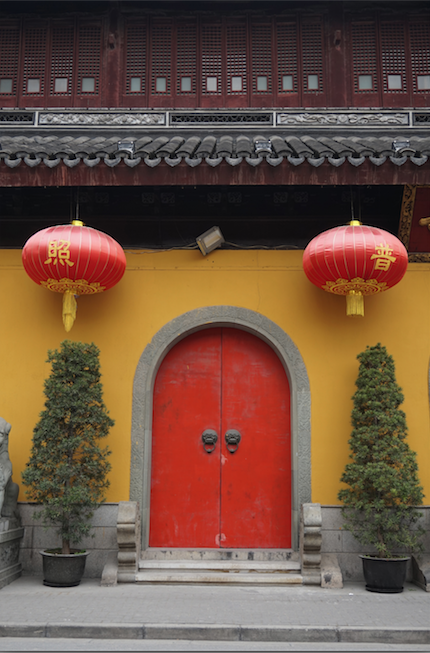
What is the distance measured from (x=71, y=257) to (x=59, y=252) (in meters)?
0.13

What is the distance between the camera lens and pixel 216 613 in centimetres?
500

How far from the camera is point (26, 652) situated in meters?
4.23

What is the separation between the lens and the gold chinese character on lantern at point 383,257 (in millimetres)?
5754

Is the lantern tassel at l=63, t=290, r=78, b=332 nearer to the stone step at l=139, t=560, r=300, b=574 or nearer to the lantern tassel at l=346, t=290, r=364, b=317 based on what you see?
the stone step at l=139, t=560, r=300, b=574

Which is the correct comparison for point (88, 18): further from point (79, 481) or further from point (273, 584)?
point (273, 584)

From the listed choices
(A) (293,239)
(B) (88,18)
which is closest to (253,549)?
(A) (293,239)

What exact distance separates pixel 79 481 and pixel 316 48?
6.68 m

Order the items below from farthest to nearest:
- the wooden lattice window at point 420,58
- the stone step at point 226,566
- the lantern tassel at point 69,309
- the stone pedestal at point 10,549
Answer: the wooden lattice window at point 420,58, the lantern tassel at point 69,309, the stone step at point 226,566, the stone pedestal at point 10,549

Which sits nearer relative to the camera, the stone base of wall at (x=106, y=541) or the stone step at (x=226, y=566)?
the stone step at (x=226, y=566)

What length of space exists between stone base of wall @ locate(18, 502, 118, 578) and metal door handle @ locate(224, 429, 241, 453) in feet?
4.69

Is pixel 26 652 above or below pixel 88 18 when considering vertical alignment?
below

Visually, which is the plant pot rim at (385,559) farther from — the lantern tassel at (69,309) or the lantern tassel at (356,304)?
the lantern tassel at (69,309)

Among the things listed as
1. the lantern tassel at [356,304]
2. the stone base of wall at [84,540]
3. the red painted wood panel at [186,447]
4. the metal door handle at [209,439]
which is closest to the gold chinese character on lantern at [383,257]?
the lantern tassel at [356,304]

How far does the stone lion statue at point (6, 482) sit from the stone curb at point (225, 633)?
1.67m
